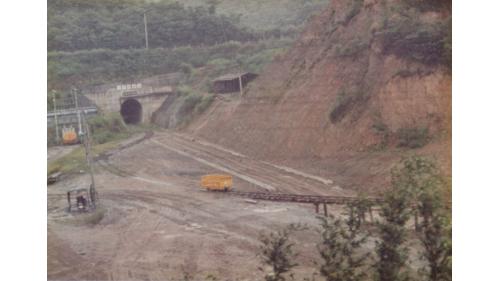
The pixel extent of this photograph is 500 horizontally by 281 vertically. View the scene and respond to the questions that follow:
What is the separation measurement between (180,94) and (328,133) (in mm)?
1512

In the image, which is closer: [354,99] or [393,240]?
[393,240]

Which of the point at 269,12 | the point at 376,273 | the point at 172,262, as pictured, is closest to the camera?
the point at 376,273

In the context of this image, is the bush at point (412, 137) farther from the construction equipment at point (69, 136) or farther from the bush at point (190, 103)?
the construction equipment at point (69, 136)

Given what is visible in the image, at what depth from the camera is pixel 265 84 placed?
298 inches

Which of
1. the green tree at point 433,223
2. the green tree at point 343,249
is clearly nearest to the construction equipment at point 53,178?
the green tree at point 343,249

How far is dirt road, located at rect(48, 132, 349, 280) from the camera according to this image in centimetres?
702

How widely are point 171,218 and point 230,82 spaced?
4.66 ft

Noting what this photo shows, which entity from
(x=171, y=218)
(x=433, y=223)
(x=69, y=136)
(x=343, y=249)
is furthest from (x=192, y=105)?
(x=433, y=223)

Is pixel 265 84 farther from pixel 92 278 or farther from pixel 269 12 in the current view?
pixel 92 278

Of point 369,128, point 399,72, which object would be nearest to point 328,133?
point 369,128

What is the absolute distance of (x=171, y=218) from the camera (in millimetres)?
7375

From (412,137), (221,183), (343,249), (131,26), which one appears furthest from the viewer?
(131,26)

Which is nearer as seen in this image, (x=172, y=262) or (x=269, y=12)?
(x=172, y=262)

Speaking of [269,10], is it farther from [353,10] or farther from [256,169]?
[256,169]
